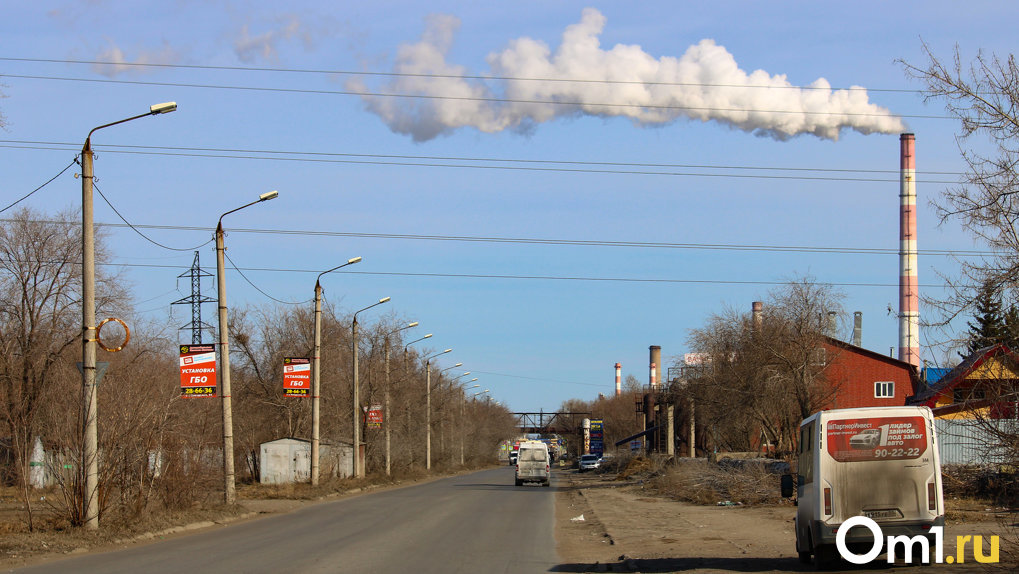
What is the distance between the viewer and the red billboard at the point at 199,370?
2622cm

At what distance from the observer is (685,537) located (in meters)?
20.0

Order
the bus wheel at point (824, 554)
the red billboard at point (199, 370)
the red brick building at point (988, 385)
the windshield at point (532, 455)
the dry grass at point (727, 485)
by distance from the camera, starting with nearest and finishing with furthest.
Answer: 1. the red brick building at point (988, 385)
2. the bus wheel at point (824, 554)
3. the red billboard at point (199, 370)
4. the dry grass at point (727, 485)
5. the windshield at point (532, 455)

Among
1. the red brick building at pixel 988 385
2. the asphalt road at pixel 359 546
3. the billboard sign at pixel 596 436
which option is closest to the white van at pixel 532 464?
the asphalt road at pixel 359 546

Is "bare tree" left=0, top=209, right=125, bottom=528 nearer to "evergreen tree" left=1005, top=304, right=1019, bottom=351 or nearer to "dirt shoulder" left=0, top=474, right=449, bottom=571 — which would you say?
"dirt shoulder" left=0, top=474, right=449, bottom=571

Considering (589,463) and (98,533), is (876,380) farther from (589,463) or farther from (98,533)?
(98,533)

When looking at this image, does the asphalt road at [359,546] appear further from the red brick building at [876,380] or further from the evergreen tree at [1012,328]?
the red brick building at [876,380]

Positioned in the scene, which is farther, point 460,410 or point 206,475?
point 460,410

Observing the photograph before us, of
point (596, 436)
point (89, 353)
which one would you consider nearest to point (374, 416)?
point (89, 353)

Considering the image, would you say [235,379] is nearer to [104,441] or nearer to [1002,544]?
[104,441]

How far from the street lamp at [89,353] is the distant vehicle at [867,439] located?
14.6 metres

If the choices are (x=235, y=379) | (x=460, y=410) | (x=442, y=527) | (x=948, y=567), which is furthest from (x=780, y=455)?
(x=460, y=410)

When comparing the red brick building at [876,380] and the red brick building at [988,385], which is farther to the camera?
the red brick building at [876,380]

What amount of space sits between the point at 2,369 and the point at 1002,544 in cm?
4121

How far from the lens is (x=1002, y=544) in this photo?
15359mm
